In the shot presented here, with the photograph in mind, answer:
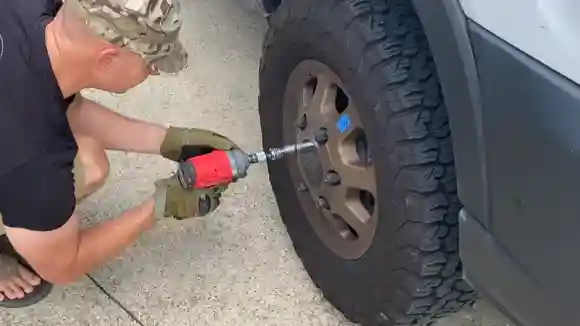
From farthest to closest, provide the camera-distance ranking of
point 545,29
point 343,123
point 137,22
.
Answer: point 343,123 → point 137,22 → point 545,29

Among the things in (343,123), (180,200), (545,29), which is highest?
(545,29)

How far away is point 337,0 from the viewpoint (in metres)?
1.57

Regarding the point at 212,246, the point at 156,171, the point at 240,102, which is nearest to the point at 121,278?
the point at 212,246

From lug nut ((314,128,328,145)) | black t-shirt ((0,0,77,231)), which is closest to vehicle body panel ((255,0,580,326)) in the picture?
lug nut ((314,128,328,145))

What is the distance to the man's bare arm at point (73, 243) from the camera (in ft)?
5.40

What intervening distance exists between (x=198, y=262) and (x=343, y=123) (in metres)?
0.62

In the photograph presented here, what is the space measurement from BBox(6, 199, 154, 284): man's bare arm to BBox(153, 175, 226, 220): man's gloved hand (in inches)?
1.4

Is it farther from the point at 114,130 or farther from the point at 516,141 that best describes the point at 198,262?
the point at 516,141

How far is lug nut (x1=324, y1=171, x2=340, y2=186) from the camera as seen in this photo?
1.75 meters

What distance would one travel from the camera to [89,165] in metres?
1.95

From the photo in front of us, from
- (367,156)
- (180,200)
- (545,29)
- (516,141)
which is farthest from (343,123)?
(545,29)

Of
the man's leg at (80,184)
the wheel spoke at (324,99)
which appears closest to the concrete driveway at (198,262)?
the man's leg at (80,184)

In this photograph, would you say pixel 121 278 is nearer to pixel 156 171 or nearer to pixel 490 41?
pixel 156 171

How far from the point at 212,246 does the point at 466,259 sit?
2.88 feet
